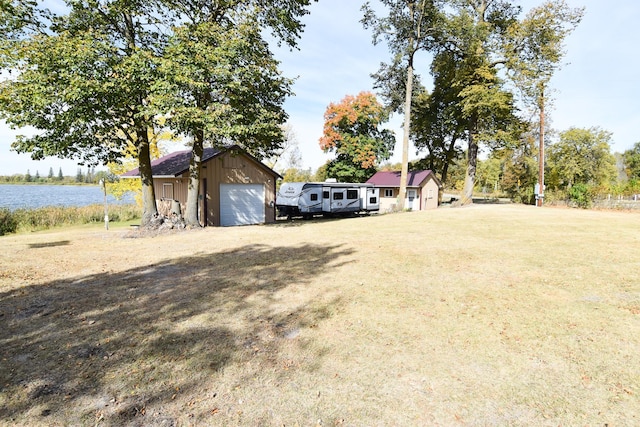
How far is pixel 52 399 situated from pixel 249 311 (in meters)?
2.60

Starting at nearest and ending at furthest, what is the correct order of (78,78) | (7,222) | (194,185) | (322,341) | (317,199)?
(322,341), (78,78), (194,185), (7,222), (317,199)

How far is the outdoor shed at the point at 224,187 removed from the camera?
1767 centimetres

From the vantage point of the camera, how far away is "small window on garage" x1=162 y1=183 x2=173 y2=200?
18.9 m

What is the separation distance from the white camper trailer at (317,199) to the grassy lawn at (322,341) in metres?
13.5

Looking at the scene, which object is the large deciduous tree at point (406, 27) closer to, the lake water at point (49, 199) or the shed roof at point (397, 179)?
the shed roof at point (397, 179)

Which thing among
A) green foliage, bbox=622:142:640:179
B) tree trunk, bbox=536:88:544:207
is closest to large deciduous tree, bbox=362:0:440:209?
tree trunk, bbox=536:88:544:207

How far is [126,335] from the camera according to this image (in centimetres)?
441

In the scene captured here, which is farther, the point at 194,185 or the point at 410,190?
the point at 410,190

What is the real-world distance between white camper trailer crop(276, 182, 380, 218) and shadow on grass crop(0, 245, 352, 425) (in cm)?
1447

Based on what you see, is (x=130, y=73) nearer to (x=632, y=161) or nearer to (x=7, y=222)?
(x=7, y=222)

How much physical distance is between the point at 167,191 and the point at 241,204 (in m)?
4.38

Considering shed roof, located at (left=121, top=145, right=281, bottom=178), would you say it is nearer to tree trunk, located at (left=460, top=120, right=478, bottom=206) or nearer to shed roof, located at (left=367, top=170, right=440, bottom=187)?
shed roof, located at (left=367, top=170, right=440, bottom=187)

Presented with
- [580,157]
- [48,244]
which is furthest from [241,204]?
[580,157]

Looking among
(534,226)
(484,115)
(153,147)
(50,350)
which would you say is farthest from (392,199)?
→ (50,350)
